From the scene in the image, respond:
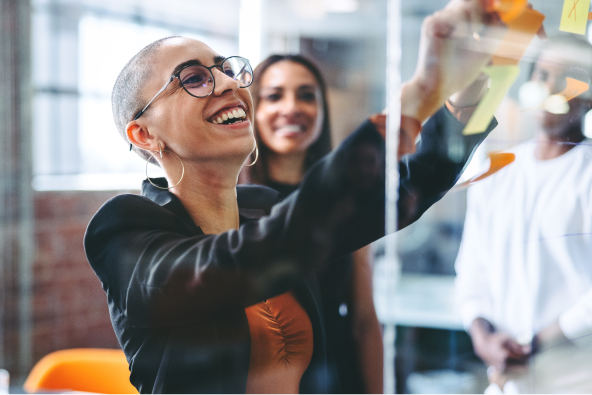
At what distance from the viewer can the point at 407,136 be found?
419 mm

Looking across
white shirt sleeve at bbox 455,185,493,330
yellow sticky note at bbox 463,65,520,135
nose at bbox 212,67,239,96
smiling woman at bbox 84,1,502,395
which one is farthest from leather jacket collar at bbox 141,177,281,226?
white shirt sleeve at bbox 455,185,493,330

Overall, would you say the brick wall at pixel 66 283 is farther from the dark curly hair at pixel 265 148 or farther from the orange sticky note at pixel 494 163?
the orange sticky note at pixel 494 163

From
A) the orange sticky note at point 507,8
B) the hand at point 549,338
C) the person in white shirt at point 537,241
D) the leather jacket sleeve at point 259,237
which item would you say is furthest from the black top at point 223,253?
the hand at point 549,338

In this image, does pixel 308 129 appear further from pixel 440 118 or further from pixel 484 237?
pixel 484 237

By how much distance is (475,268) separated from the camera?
0.71m

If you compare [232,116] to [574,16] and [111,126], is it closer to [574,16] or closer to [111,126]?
[111,126]

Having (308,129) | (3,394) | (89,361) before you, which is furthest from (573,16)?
(3,394)

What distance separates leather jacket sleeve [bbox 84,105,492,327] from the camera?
1.36 ft

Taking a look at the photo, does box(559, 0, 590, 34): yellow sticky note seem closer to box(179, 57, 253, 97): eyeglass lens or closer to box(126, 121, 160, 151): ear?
box(179, 57, 253, 97): eyeglass lens

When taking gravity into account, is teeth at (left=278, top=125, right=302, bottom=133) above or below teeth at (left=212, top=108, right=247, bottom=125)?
below

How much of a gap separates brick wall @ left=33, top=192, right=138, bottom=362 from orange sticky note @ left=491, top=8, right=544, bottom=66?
447 mm

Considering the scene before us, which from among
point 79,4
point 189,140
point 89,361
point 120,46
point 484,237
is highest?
point 79,4

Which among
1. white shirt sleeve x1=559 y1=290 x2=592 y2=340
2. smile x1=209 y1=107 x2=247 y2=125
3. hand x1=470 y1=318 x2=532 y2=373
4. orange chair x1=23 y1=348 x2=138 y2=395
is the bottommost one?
→ orange chair x1=23 y1=348 x2=138 y2=395

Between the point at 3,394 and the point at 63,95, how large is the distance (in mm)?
653
